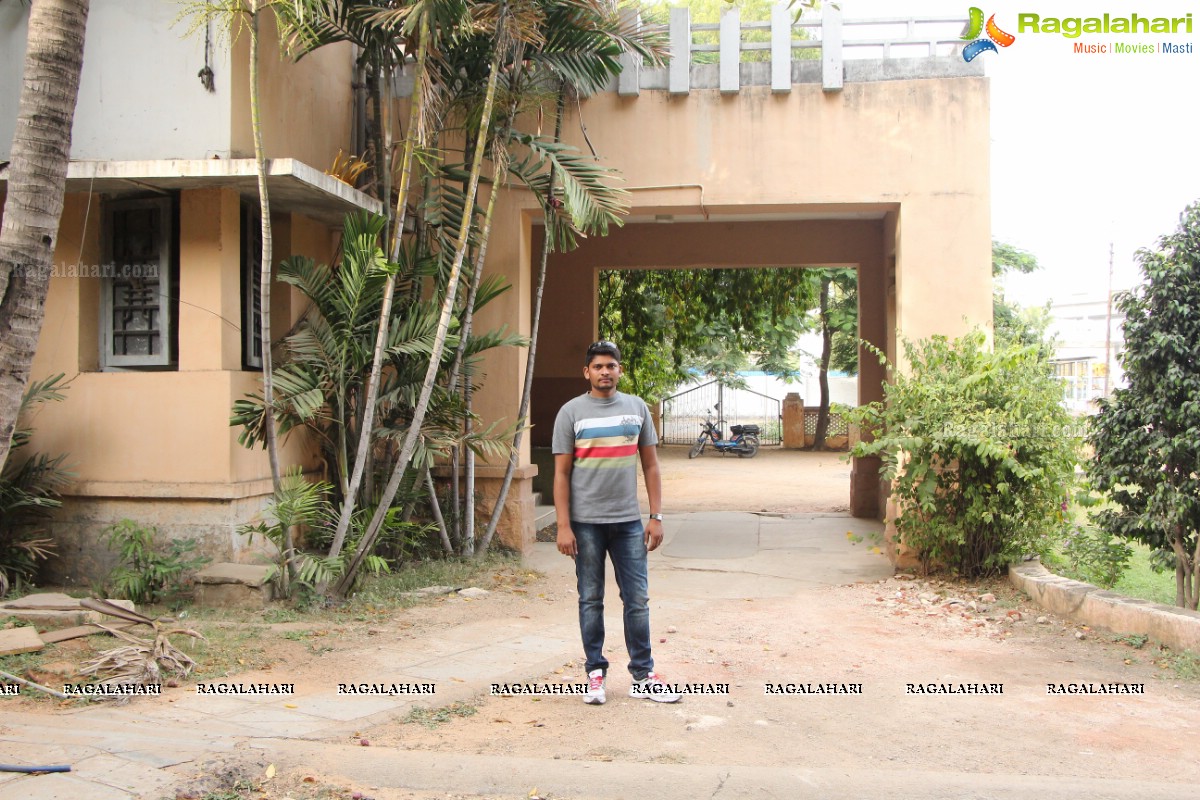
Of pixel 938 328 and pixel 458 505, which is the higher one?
pixel 938 328

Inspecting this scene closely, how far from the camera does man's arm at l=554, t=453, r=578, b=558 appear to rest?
15.9ft

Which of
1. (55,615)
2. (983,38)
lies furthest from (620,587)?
(983,38)

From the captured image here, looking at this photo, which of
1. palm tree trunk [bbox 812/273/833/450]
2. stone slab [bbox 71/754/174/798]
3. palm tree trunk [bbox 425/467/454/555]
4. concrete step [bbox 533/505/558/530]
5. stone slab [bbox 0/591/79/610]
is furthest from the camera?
palm tree trunk [bbox 812/273/833/450]

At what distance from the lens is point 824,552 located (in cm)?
980

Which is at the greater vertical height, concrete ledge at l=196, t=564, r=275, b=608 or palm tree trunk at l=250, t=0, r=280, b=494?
palm tree trunk at l=250, t=0, r=280, b=494

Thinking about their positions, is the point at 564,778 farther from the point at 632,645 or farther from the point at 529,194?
the point at 529,194

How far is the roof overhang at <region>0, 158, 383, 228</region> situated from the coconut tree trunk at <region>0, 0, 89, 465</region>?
1834 millimetres

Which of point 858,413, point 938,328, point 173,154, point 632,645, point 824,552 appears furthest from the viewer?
point 824,552

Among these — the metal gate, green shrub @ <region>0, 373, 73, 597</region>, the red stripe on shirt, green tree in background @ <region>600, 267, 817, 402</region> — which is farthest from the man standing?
the metal gate

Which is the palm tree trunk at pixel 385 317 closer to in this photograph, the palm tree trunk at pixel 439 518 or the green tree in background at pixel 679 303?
the palm tree trunk at pixel 439 518

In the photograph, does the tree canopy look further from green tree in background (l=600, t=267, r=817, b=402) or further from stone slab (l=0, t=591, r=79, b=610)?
stone slab (l=0, t=591, r=79, b=610)

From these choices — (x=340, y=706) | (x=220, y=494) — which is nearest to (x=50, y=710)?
(x=340, y=706)

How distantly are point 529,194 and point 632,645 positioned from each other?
18.4 ft

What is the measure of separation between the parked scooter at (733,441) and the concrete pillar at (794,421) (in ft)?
7.25
